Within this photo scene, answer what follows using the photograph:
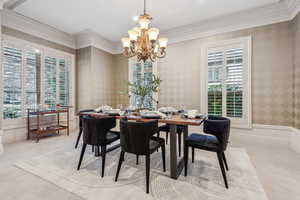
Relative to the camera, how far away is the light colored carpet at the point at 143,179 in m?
1.57

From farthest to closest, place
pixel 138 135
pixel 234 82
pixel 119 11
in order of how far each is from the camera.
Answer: pixel 234 82 < pixel 119 11 < pixel 138 135

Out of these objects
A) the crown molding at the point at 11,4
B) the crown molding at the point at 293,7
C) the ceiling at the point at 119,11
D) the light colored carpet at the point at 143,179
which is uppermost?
the ceiling at the point at 119,11

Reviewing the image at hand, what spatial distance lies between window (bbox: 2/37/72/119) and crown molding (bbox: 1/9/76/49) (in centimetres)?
34

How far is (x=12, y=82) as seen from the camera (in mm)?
3332

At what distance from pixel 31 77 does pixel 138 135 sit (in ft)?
12.2

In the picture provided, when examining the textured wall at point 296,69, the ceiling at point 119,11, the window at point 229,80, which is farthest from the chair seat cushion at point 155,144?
Answer: the textured wall at point 296,69

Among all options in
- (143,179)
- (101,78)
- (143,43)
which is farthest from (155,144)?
(101,78)

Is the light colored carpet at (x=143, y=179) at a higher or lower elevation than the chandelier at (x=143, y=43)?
lower

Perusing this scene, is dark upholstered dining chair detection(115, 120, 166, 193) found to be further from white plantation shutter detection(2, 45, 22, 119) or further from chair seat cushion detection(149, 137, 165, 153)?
white plantation shutter detection(2, 45, 22, 119)

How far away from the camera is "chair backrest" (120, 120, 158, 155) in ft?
5.42

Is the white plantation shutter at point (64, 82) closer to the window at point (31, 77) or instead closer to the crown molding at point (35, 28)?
the window at point (31, 77)

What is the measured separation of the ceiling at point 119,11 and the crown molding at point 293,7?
0.92ft

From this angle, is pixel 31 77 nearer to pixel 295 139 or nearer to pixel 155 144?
pixel 155 144

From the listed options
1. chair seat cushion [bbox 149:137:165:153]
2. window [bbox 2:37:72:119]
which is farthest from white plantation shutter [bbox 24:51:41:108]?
chair seat cushion [bbox 149:137:165:153]
